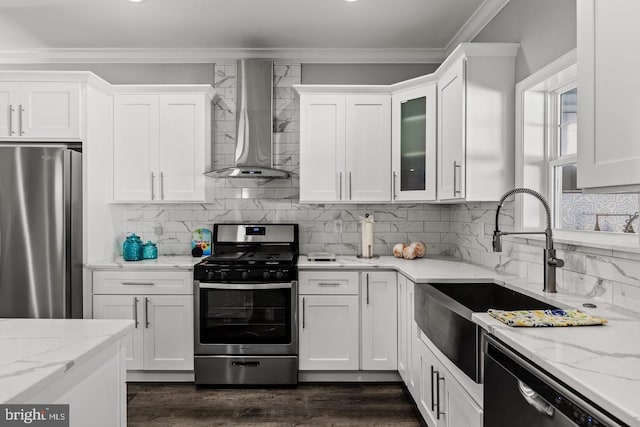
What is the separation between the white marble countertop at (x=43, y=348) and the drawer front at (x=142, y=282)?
67.2 inches

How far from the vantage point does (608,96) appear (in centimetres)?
126

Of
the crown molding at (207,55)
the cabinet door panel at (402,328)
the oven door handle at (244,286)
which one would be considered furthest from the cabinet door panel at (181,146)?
the cabinet door panel at (402,328)

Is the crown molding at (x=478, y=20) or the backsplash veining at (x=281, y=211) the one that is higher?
the crown molding at (x=478, y=20)

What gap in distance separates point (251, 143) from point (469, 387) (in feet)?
8.40

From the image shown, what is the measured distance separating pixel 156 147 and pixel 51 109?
76 centimetres

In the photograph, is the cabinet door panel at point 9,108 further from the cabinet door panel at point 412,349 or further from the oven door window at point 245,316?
the cabinet door panel at point 412,349

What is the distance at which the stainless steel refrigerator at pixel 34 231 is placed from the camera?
279 centimetres

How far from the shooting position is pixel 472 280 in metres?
2.47

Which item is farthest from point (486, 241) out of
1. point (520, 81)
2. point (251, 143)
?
point (251, 143)

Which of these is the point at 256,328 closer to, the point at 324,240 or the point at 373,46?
the point at 324,240

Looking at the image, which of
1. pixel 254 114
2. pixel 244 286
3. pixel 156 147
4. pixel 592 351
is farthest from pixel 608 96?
pixel 156 147

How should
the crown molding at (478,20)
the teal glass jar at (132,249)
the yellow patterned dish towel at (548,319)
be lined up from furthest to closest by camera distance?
the teal glass jar at (132,249)
the crown molding at (478,20)
the yellow patterned dish towel at (548,319)

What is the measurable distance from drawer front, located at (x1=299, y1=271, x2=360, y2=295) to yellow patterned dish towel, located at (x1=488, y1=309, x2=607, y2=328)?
1.60 meters

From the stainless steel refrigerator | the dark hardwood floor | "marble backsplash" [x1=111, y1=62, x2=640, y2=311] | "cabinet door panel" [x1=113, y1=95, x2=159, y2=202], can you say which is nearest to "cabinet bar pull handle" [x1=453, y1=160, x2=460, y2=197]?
"marble backsplash" [x1=111, y1=62, x2=640, y2=311]
